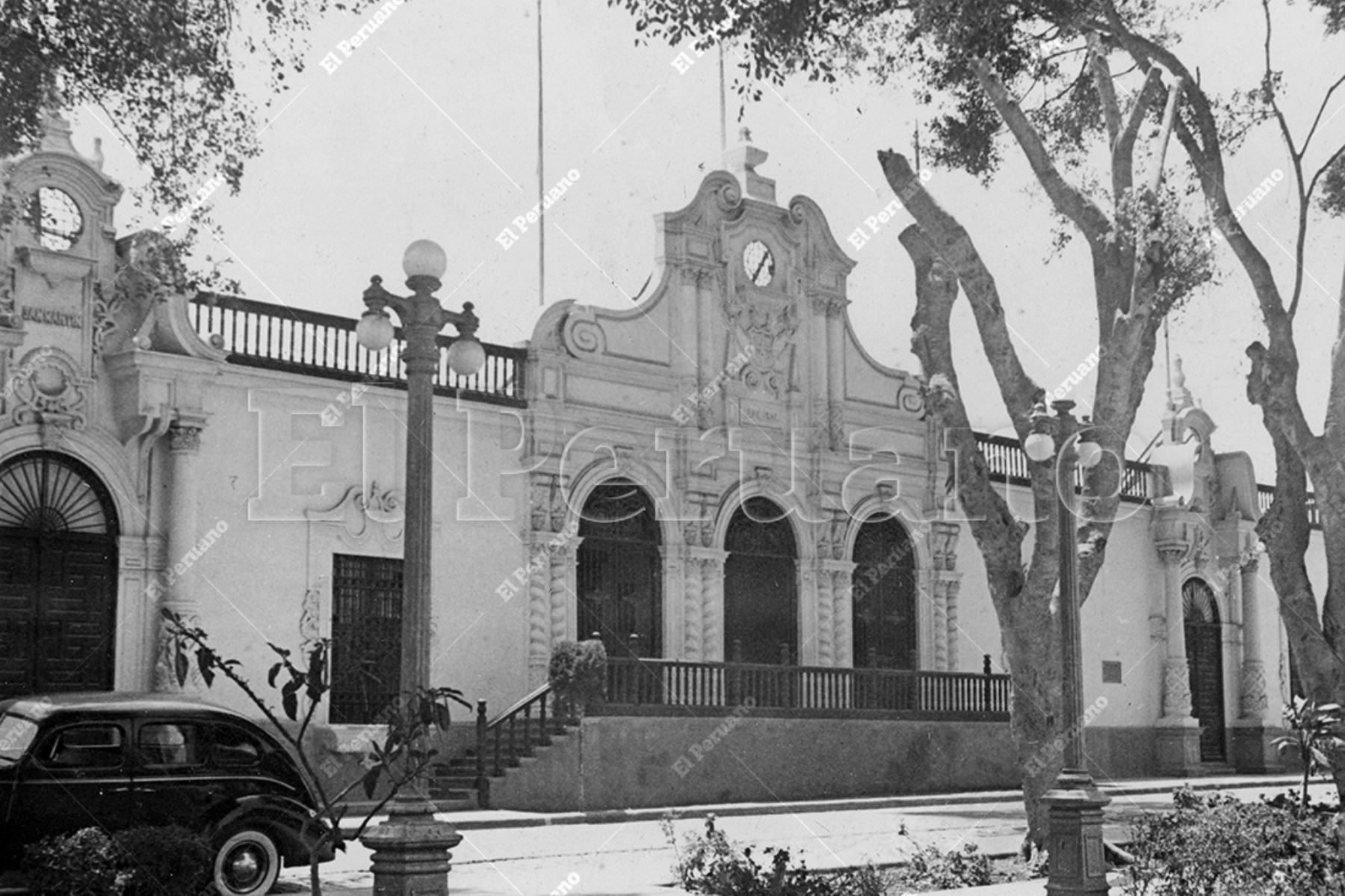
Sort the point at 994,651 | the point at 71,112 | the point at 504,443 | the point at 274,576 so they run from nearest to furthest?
the point at 71,112, the point at 274,576, the point at 504,443, the point at 994,651

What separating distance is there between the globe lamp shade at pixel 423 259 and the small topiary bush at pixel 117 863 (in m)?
4.47

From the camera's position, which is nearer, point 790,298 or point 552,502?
point 552,502

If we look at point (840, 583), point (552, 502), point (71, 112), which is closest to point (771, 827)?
point (552, 502)

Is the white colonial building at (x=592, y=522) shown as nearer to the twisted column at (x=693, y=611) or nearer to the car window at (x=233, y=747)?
the twisted column at (x=693, y=611)

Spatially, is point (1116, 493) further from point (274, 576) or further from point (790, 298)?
point (790, 298)

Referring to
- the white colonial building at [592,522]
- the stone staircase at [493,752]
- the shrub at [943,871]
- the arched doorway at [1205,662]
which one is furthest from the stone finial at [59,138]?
the arched doorway at [1205,662]

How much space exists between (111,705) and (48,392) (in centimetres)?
793

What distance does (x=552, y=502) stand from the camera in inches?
1009

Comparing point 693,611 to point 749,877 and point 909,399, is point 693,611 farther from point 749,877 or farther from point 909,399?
point 749,877

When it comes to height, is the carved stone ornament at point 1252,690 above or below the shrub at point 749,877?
above

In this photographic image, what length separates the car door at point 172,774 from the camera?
13422 mm

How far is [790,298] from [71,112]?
16398 mm

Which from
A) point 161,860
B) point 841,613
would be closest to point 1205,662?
point 841,613

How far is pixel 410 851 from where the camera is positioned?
964 centimetres
